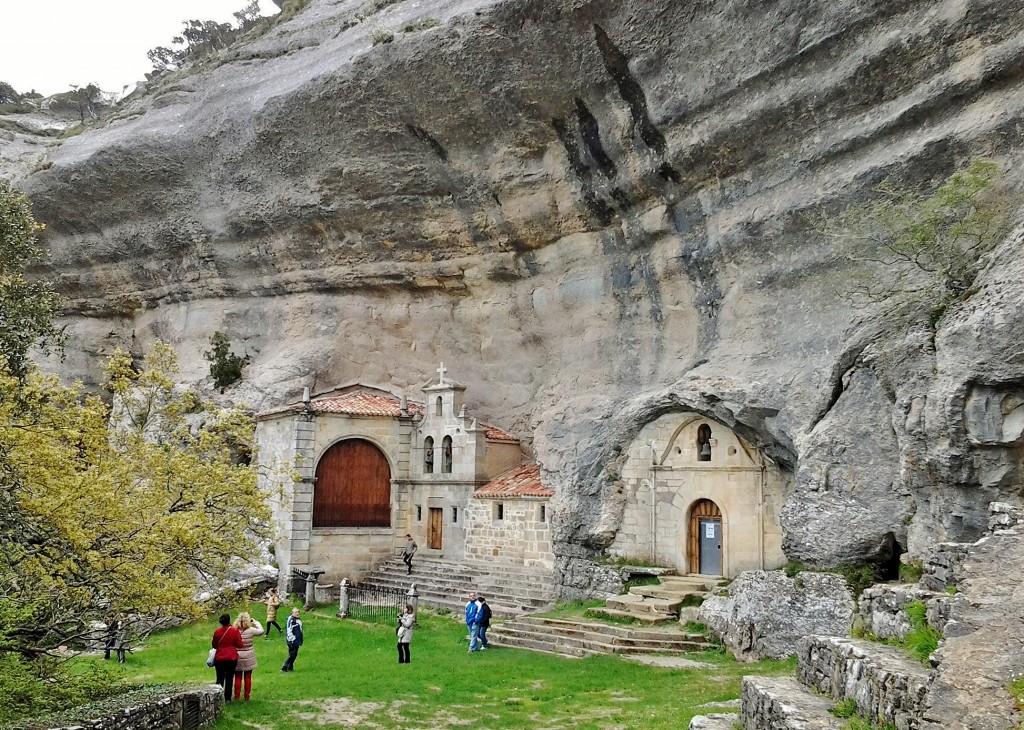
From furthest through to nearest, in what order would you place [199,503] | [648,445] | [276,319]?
[276,319] → [648,445] → [199,503]

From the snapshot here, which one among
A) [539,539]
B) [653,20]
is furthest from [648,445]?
[653,20]

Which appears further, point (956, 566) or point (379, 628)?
point (379, 628)

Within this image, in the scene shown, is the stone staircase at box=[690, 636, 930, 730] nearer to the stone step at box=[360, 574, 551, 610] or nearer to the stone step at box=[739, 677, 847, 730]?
the stone step at box=[739, 677, 847, 730]

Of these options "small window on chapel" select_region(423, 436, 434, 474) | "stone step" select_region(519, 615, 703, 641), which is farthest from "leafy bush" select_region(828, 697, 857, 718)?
"small window on chapel" select_region(423, 436, 434, 474)

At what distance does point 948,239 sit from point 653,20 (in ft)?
33.5

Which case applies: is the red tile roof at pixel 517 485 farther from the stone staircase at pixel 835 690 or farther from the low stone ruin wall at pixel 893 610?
the stone staircase at pixel 835 690

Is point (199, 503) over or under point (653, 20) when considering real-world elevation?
under

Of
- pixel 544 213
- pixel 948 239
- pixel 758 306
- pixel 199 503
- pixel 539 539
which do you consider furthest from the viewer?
pixel 544 213

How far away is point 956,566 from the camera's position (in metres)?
8.82

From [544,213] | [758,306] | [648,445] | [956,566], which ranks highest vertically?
[544,213]

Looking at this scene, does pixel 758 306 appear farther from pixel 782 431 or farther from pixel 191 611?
pixel 191 611

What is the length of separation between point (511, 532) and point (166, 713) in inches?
621

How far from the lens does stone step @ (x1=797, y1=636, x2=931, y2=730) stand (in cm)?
716

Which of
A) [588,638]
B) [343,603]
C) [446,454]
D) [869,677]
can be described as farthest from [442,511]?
[869,677]
